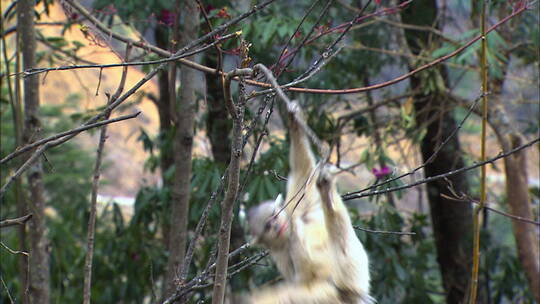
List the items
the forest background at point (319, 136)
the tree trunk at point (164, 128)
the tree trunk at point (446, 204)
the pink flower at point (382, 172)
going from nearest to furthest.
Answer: the forest background at point (319, 136)
the pink flower at point (382, 172)
the tree trunk at point (164, 128)
the tree trunk at point (446, 204)

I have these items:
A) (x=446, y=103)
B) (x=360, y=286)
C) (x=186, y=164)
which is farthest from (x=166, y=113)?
(x=360, y=286)

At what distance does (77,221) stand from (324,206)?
4652 millimetres

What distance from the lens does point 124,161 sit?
15656 mm

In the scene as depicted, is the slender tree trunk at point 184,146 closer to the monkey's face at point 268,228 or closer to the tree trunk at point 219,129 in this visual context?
the monkey's face at point 268,228

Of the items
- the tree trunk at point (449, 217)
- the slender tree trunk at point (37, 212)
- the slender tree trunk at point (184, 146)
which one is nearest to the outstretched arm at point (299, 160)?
the slender tree trunk at point (184, 146)

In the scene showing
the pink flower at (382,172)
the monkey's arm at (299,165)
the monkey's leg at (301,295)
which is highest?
the pink flower at (382,172)

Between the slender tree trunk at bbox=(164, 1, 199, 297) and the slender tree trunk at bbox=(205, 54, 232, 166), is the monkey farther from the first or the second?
the slender tree trunk at bbox=(205, 54, 232, 166)

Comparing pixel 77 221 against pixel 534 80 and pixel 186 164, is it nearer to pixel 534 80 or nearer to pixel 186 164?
pixel 186 164

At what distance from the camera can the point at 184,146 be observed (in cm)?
310

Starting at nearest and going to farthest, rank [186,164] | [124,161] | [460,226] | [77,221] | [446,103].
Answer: [186,164] < [446,103] < [460,226] < [77,221] < [124,161]

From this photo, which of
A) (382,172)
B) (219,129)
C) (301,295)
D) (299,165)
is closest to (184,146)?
(299,165)

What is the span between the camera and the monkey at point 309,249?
181cm

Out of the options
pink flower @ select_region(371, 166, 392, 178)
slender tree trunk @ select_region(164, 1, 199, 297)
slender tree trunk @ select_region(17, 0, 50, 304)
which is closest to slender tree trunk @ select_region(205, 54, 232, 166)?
pink flower @ select_region(371, 166, 392, 178)

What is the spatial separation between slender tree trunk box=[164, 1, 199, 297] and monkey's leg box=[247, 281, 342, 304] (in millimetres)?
1243
